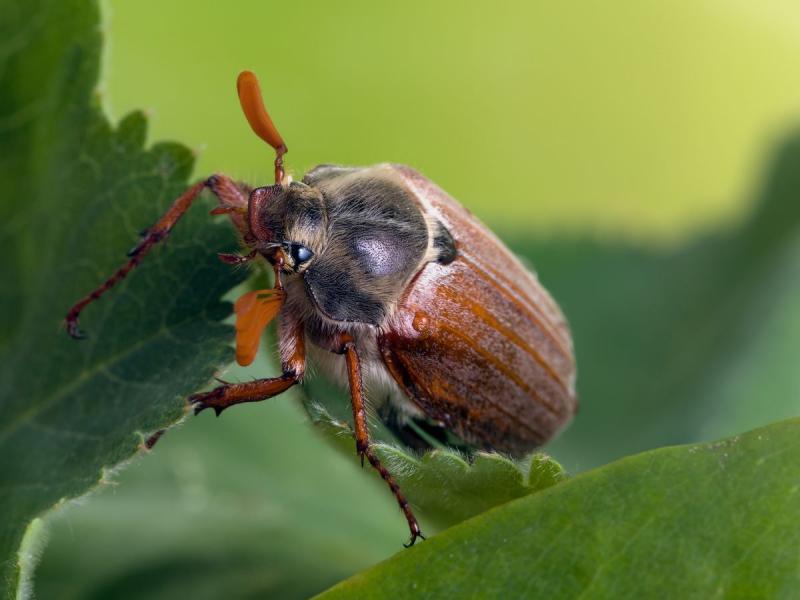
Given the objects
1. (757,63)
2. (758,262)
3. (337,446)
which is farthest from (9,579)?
(757,63)

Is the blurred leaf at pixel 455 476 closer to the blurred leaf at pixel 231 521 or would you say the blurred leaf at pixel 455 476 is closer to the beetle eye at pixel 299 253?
the blurred leaf at pixel 231 521

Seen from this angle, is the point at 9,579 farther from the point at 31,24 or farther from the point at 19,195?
the point at 31,24

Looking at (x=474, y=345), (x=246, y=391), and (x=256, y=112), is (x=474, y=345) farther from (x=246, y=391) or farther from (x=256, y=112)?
(x=256, y=112)

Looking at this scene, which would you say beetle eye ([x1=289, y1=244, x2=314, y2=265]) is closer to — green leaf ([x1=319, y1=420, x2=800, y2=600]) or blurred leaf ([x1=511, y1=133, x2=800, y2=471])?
green leaf ([x1=319, y1=420, x2=800, y2=600])

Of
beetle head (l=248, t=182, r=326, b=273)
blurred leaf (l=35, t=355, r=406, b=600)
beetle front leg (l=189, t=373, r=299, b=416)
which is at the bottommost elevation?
blurred leaf (l=35, t=355, r=406, b=600)

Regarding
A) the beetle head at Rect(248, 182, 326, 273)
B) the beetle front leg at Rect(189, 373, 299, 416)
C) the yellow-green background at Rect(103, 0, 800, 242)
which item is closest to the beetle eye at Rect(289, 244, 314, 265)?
the beetle head at Rect(248, 182, 326, 273)

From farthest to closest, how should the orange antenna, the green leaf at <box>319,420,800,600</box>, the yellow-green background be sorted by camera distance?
the yellow-green background < the orange antenna < the green leaf at <box>319,420,800,600</box>

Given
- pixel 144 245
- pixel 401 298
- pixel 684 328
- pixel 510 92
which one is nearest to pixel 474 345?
pixel 401 298
